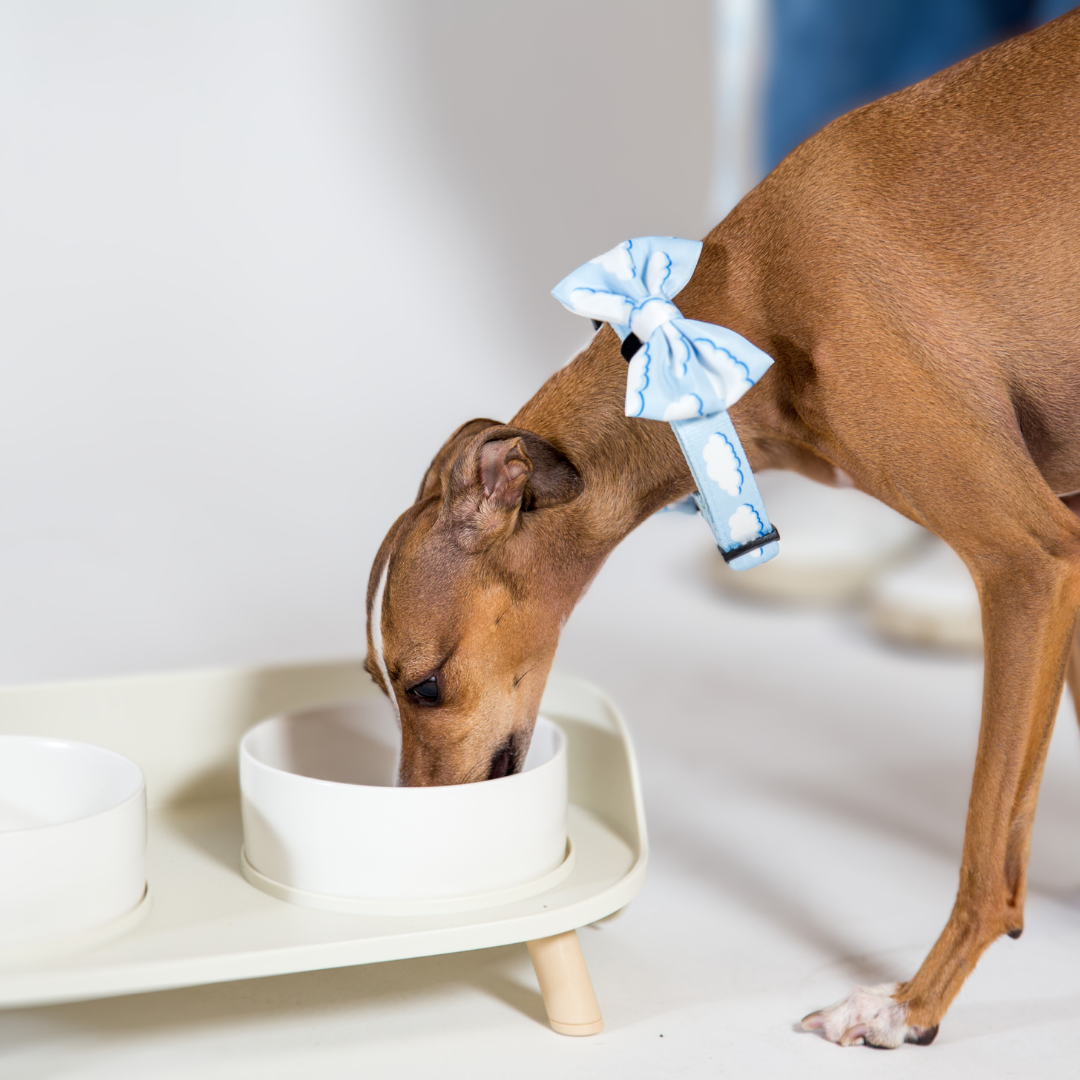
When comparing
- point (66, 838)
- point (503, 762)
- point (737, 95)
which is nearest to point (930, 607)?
point (503, 762)

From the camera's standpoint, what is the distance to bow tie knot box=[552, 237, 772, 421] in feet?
7.13

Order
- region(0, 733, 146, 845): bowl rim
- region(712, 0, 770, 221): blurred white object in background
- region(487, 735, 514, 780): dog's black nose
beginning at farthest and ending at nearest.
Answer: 1. region(712, 0, 770, 221): blurred white object in background
2. region(487, 735, 514, 780): dog's black nose
3. region(0, 733, 146, 845): bowl rim

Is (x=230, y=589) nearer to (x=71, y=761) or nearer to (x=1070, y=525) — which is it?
(x=71, y=761)

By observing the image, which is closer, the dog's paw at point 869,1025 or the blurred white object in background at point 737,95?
the dog's paw at point 869,1025

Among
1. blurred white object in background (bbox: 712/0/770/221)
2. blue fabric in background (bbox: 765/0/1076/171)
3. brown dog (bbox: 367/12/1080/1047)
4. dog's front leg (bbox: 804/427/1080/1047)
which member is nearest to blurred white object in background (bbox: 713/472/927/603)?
blue fabric in background (bbox: 765/0/1076/171)

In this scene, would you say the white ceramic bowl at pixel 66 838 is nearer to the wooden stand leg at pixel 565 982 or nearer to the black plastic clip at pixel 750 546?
the wooden stand leg at pixel 565 982

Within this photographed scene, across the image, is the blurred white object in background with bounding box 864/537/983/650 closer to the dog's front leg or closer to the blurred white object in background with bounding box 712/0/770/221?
the dog's front leg

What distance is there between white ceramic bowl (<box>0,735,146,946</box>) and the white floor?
26 centimetres

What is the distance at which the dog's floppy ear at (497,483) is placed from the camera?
2215 millimetres

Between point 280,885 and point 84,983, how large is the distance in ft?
1.35

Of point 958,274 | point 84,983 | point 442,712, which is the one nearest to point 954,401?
point 958,274

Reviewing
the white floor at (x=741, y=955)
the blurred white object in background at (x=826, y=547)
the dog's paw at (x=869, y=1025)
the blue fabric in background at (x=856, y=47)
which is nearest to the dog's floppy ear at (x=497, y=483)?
the white floor at (x=741, y=955)

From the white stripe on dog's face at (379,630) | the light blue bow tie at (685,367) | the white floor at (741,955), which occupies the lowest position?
the white floor at (741,955)

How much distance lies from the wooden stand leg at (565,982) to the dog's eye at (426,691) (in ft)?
1.44
